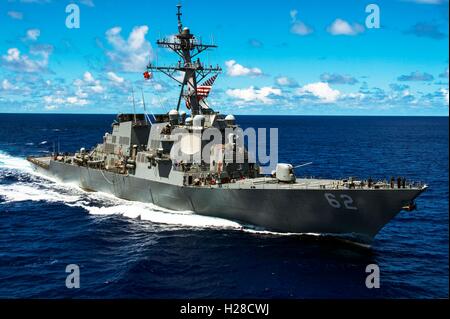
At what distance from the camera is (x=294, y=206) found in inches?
948

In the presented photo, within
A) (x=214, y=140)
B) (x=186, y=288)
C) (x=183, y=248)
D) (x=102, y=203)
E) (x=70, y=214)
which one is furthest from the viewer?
(x=102, y=203)

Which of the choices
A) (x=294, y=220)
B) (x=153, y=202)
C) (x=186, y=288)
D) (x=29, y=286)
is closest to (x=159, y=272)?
(x=186, y=288)

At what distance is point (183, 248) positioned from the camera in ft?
77.3

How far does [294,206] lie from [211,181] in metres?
5.78

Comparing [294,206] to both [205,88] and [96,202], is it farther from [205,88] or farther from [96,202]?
[96,202]

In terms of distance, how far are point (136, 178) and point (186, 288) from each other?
14714 millimetres

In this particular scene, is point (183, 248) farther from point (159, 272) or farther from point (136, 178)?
point (136, 178)

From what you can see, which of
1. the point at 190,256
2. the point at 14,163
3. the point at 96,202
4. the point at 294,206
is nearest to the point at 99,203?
the point at 96,202

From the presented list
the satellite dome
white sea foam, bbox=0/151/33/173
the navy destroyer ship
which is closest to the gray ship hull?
the navy destroyer ship

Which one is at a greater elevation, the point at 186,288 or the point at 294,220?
the point at 294,220

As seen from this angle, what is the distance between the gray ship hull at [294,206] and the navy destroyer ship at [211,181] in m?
0.05

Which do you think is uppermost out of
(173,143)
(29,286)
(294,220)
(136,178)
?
(173,143)

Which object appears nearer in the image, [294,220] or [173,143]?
[294,220]

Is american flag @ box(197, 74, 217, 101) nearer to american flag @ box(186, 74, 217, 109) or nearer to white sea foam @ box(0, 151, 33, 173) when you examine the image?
american flag @ box(186, 74, 217, 109)
